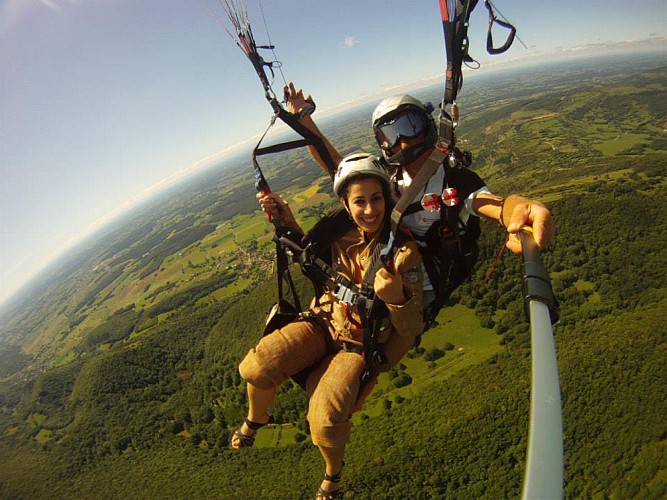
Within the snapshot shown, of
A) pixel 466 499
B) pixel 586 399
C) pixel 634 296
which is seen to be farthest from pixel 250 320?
pixel 634 296

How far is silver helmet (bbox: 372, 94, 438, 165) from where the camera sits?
2836 millimetres

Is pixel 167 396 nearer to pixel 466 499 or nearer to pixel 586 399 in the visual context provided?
pixel 466 499

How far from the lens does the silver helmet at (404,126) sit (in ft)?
9.30

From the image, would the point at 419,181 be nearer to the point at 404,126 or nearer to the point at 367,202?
the point at 367,202

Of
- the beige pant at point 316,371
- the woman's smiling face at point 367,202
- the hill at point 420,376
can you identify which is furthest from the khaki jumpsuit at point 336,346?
the hill at point 420,376

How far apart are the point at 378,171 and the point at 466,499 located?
171 ft

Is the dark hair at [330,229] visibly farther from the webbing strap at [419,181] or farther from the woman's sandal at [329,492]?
the woman's sandal at [329,492]

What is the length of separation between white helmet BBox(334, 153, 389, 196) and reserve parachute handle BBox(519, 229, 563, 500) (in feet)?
5.27

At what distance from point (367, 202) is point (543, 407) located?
2.01 metres

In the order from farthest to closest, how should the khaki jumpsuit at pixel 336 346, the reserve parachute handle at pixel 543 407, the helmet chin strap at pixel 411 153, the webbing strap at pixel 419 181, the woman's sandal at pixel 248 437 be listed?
the woman's sandal at pixel 248 437 < the helmet chin strap at pixel 411 153 < the khaki jumpsuit at pixel 336 346 < the webbing strap at pixel 419 181 < the reserve parachute handle at pixel 543 407

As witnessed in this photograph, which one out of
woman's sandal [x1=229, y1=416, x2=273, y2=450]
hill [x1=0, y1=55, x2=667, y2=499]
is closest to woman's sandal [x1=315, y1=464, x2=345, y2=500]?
woman's sandal [x1=229, y1=416, x2=273, y2=450]

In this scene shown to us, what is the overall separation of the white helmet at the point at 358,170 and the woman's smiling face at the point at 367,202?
53 millimetres

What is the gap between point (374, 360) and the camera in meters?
2.88

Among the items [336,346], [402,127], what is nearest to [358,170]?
[402,127]
